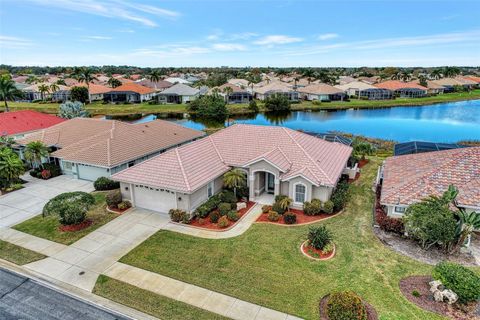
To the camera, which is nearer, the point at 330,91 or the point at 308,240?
the point at 308,240

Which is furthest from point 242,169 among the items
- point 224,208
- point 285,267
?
point 285,267

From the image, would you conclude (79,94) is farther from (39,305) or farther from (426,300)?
(426,300)

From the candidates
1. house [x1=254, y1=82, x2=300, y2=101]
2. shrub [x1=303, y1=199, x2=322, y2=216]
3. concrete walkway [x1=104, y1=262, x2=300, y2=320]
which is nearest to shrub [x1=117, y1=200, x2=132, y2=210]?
concrete walkway [x1=104, y1=262, x2=300, y2=320]

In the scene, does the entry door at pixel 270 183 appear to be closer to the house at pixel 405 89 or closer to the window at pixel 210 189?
the window at pixel 210 189

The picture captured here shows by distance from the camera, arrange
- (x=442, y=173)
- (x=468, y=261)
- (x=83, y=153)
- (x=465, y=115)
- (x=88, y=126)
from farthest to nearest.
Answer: (x=465, y=115) < (x=88, y=126) < (x=83, y=153) < (x=442, y=173) < (x=468, y=261)

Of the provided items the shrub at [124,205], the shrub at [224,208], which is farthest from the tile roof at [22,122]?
the shrub at [224,208]

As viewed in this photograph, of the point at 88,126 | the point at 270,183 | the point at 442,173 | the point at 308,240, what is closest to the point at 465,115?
the point at 442,173

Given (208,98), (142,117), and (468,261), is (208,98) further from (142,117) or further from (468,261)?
(468,261)
